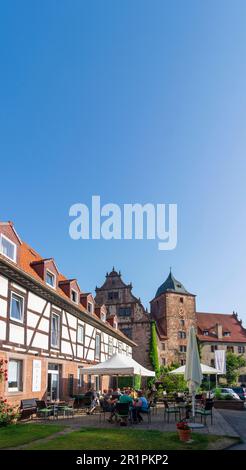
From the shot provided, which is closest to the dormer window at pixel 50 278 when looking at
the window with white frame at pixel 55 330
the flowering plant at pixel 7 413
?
the window with white frame at pixel 55 330

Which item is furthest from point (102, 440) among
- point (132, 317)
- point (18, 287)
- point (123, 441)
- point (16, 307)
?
point (132, 317)

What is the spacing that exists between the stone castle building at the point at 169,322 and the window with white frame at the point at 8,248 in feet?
77.6

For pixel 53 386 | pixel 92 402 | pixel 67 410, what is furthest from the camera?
pixel 53 386

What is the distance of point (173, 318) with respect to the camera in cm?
5538

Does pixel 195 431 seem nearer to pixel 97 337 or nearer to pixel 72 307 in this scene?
pixel 72 307

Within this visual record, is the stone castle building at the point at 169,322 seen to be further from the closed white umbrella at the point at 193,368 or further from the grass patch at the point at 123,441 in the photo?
the grass patch at the point at 123,441

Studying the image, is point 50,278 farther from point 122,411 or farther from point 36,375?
point 122,411

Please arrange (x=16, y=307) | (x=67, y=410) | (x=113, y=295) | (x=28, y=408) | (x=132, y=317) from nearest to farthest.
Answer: (x=28, y=408)
(x=16, y=307)
(x=67, y=410)
(x=132, y=317)
(x=113, y=295)

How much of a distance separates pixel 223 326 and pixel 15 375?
49.3 m

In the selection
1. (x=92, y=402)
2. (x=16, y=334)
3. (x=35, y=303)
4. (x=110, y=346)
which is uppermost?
(x=35, y=303)

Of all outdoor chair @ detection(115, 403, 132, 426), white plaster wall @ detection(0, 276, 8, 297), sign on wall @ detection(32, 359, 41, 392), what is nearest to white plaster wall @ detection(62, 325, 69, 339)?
sign on wall @ detection(32, 359, 41, 392)

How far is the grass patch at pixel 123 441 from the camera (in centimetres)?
1038
